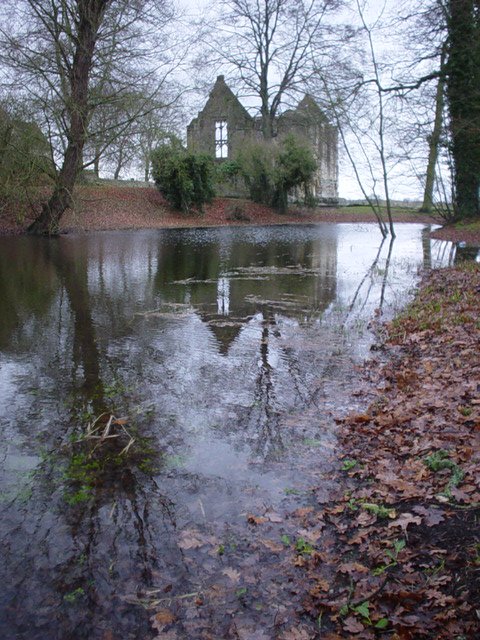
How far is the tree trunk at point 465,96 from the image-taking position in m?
18.1

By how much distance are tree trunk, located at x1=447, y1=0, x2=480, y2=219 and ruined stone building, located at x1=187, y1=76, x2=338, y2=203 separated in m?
14.6

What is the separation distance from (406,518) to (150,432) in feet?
6.58

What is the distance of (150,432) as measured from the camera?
4.30 meters

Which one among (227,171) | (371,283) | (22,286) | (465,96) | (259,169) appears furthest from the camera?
(227,171)

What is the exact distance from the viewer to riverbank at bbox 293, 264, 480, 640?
2396mm

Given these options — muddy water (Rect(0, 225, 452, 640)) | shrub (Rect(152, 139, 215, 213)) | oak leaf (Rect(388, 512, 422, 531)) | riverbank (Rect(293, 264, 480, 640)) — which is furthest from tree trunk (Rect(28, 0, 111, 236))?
oak leaf (Rect(388, 512, 422, 531))

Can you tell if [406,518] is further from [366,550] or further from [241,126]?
[241,126]

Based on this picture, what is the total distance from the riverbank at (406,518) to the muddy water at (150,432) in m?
0.31

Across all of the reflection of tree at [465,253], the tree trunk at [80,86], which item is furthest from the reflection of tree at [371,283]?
the tree trunk at [80,86]

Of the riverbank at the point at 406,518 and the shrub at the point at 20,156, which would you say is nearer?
Answer: the riverbank at the point at 406,518

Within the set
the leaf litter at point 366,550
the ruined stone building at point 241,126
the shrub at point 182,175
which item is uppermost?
the ruined stone building at point 241,126

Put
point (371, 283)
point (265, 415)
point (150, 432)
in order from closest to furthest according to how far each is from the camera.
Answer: point (150, 432)
point (265, 415)
point (371, 283)

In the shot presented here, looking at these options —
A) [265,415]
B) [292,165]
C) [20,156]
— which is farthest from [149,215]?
[265,415]

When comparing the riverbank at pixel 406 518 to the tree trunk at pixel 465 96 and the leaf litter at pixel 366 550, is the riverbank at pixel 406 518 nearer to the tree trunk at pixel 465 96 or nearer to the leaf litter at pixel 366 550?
the leaf litter at pixel 366 550
